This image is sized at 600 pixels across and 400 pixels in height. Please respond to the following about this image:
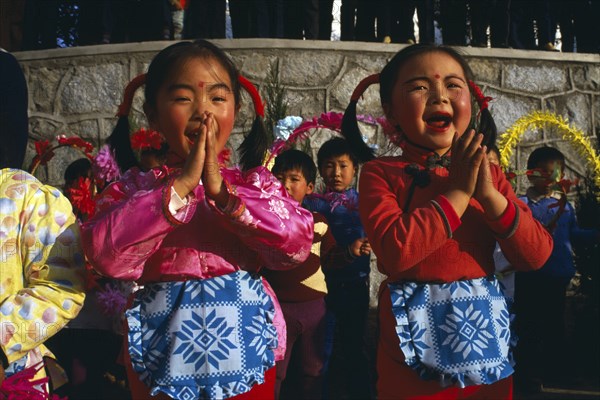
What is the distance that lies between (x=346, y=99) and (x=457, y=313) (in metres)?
4.60

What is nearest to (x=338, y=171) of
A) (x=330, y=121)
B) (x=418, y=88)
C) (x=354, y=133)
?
(x=330, y=121)

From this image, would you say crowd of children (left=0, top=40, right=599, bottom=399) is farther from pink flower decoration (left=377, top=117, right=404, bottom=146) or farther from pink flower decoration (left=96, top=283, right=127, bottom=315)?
pink flower decoration (left=96, top=283, right=127, bottom=315)

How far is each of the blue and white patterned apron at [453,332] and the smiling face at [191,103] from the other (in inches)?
28.8

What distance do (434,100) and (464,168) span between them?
27 centimetres

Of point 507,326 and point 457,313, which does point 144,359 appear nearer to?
point 457,313

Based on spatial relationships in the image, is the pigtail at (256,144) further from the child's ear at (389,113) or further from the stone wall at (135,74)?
the stone wall at (135,74)

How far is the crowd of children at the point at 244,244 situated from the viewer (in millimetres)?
1736

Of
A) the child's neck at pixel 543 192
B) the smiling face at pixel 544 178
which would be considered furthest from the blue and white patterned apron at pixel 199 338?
the child's neck at pixel 543 192

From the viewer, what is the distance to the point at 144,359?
179 centimetres

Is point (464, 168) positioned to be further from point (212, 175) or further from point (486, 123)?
point (212, 175)

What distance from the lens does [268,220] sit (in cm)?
179

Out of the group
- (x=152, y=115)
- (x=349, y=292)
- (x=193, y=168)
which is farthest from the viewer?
(x=349, y=292)

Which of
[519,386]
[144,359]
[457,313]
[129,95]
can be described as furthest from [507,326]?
[519,386]

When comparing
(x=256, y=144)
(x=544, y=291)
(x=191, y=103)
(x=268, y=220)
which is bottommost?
(x=544, y=291)
